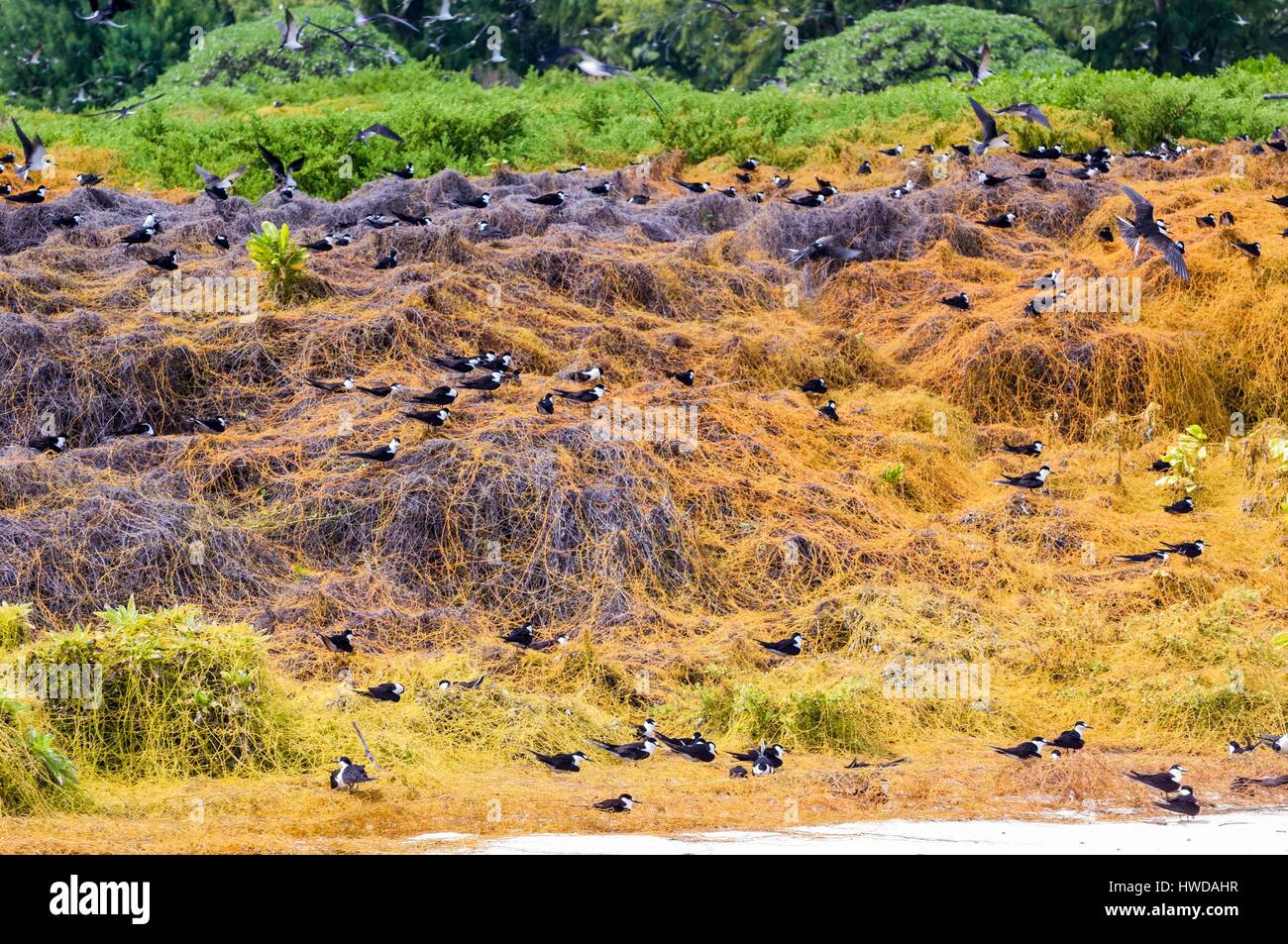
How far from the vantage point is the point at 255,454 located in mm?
10969

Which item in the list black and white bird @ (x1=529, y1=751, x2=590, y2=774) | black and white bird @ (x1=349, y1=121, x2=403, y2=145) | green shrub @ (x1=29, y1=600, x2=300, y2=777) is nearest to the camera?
green shrub @ (x1=29, y1=600, x2=300, y2=777)

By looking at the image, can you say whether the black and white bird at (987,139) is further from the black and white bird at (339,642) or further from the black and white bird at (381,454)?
the black and white bird at (339,642)

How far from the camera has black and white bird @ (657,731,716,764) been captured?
7996 millimetres

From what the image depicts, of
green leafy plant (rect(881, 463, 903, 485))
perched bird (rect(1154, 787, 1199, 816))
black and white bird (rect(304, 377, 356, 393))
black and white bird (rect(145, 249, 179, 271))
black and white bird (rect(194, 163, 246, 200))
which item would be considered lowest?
perched bird (rect(1154, 787, 1199, 816))

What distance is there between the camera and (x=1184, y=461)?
11773mm

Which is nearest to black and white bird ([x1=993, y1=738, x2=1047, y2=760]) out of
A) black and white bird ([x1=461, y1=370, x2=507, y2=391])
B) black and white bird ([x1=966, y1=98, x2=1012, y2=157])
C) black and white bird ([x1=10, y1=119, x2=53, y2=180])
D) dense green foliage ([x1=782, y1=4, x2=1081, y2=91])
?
black and white bird ([x1=461, y1=370, x2=507, y2=391])

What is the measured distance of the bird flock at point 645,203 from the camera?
8000 mm

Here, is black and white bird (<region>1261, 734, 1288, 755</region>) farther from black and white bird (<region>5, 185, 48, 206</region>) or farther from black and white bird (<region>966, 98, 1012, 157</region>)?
black and white bird (<region>5, 185, 48, 206</region>)

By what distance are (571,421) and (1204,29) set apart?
27.4m

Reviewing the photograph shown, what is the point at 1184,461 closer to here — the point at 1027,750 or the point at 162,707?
the point at 1027,750

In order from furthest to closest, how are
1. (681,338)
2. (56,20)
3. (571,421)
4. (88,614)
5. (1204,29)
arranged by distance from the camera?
(56,20) < (1204,29) < (681,338) < (571,421) < (88,614)

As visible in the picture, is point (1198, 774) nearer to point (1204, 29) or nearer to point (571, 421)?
point (571, 421)

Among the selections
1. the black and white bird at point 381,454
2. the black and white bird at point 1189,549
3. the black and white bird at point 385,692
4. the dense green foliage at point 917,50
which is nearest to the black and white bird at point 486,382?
the black and white bird at point 381,454

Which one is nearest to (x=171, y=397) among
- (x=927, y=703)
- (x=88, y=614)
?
(x=88, y=614)
